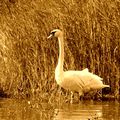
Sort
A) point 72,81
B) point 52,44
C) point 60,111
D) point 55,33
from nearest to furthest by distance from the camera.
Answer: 1. point 60,111
2. point 72,81
3. point 55,33
4. point 52,44

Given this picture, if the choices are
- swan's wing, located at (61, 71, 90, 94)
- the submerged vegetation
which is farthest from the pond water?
the submerged vegetation

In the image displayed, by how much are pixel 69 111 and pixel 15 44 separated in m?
3.56

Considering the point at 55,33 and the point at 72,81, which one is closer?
the point at 72,81

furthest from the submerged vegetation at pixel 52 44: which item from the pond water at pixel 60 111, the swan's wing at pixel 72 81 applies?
the pond water at pixel 60 111

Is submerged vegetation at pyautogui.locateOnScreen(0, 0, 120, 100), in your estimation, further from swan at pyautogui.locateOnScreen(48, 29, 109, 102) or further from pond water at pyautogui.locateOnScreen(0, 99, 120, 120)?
pond water at pyautogui.locateOnScreen(0, 99, 120, 120)

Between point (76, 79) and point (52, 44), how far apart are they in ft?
4.49

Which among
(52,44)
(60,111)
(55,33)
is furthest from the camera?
(52,44)

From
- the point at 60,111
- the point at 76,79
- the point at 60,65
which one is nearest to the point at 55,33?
the point at 60,65

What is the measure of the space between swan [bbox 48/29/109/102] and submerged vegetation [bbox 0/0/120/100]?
36 centimetres

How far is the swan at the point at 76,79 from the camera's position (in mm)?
Answer: 13648

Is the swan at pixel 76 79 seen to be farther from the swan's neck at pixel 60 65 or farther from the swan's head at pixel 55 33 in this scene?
the swan's head at pixel 55 33

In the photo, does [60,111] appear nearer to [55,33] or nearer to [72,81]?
[72,81]

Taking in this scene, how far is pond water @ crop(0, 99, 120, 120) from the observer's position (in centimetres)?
1105

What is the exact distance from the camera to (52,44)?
48.5ft
